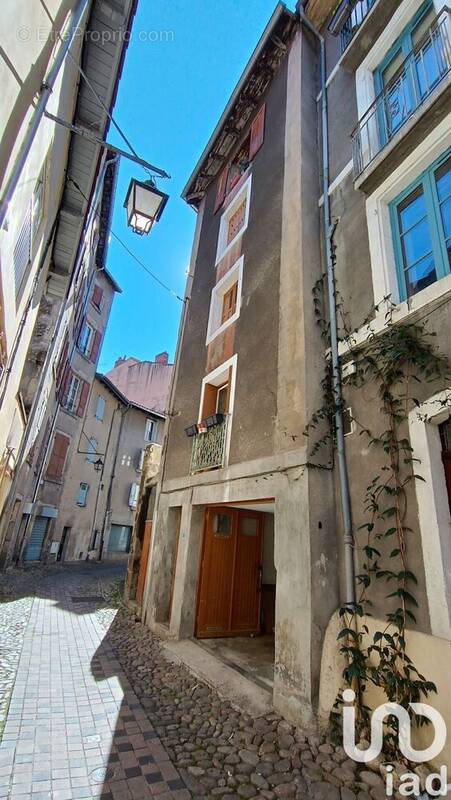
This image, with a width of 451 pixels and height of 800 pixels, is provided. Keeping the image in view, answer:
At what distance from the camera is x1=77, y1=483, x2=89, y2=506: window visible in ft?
67.0

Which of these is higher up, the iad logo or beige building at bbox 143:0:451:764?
beige building at bbox 143:0:451:764

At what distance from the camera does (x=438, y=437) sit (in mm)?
3885

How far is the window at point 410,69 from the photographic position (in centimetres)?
514

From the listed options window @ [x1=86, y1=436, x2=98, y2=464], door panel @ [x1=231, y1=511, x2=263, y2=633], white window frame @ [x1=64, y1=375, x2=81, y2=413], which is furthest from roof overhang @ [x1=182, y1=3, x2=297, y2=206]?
window @ [x1=86, y1=436, x2=98, y2=464]

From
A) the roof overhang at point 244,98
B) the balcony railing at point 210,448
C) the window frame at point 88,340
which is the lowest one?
the balcony railing at point 210,448

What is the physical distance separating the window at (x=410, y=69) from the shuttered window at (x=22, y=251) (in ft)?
17.7

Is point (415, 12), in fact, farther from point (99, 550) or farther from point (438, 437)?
point (99, 550)

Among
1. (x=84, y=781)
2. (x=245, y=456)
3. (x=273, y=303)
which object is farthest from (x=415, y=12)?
(x=84, y=781)

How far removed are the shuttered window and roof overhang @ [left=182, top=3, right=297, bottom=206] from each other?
820 cm

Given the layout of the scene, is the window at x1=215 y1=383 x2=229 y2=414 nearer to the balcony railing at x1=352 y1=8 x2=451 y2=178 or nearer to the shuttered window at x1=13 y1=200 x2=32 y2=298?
the shuttered window at x1=13 y1=200 x2=32 y2=298

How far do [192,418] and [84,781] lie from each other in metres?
6.43

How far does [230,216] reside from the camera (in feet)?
33.7

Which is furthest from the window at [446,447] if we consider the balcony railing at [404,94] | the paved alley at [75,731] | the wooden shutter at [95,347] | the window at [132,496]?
the window at [132,496]

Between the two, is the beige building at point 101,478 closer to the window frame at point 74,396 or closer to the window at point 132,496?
the window at point 132,496
